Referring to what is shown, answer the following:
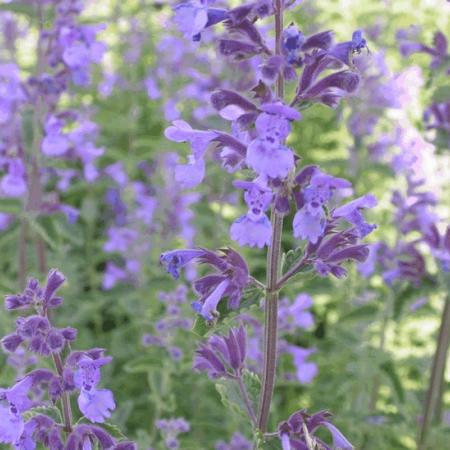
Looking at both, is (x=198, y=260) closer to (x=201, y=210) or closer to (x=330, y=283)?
(x=330, y=283)

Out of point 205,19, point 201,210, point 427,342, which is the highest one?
point 205,19

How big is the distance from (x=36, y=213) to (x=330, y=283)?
71.9 inches

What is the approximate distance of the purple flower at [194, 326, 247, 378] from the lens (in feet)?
8.29

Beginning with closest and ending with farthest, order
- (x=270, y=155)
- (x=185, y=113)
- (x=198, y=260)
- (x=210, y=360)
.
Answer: (x=270, y=155)
(x=198, y=260)
(x=210, y=360)
(x=185, y=113)

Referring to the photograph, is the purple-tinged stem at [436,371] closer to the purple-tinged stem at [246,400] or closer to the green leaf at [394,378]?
the green leaf at [394,378]

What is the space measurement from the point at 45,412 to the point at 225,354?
61 cm

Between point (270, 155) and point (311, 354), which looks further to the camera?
point (311, 354)

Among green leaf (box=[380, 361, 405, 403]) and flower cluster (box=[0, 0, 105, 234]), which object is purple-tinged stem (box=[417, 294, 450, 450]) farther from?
flower cluster (box=[0, 0, 105, 234])

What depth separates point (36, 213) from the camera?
13.8ft

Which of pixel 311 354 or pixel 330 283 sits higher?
pixel 330 283

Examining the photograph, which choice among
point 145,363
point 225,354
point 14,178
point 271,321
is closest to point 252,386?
point 225,354

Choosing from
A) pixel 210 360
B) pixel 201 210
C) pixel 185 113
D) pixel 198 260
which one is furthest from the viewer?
pixel 185 113

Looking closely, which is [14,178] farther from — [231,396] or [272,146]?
[272,146]

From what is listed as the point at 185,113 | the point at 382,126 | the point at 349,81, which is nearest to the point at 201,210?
the point at 185,113
